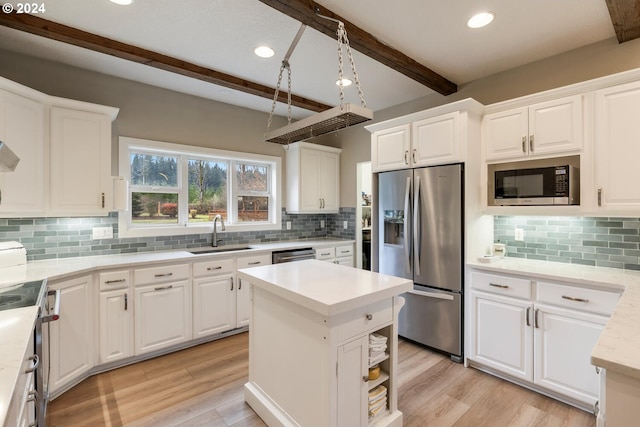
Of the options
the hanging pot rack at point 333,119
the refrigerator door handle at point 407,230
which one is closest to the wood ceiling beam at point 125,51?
the hanging pot rack at point 333,119

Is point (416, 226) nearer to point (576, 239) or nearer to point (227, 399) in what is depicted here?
point (576, 239)

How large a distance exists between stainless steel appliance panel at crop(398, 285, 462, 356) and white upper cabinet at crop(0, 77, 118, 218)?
10.0 ft

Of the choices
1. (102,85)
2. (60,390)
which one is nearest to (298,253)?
(60,390)

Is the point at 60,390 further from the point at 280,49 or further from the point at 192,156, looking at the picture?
the point at 280,49

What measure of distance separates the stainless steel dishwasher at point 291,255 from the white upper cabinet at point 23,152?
2157 millimetres

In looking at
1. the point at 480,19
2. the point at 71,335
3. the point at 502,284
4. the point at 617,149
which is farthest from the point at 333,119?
the point at 71,335

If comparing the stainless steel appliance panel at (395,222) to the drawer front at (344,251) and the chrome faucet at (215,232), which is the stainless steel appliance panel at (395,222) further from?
the chrome faucet at (215,232)

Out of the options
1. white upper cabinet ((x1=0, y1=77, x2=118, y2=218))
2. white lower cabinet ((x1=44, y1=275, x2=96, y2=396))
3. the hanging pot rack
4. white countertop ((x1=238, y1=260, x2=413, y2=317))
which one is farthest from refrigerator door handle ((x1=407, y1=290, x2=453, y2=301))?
white upper cabinet ((x1=0, y1=77, x2=118, y2=218))

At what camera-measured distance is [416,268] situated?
9.93 feet

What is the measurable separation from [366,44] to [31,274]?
299 cm

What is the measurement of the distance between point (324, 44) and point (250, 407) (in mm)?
2843

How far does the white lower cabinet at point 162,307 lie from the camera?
2746 millimetres

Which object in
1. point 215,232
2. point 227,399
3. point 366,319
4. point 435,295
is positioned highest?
point 215,232

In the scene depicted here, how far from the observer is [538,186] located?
8.12 ft
